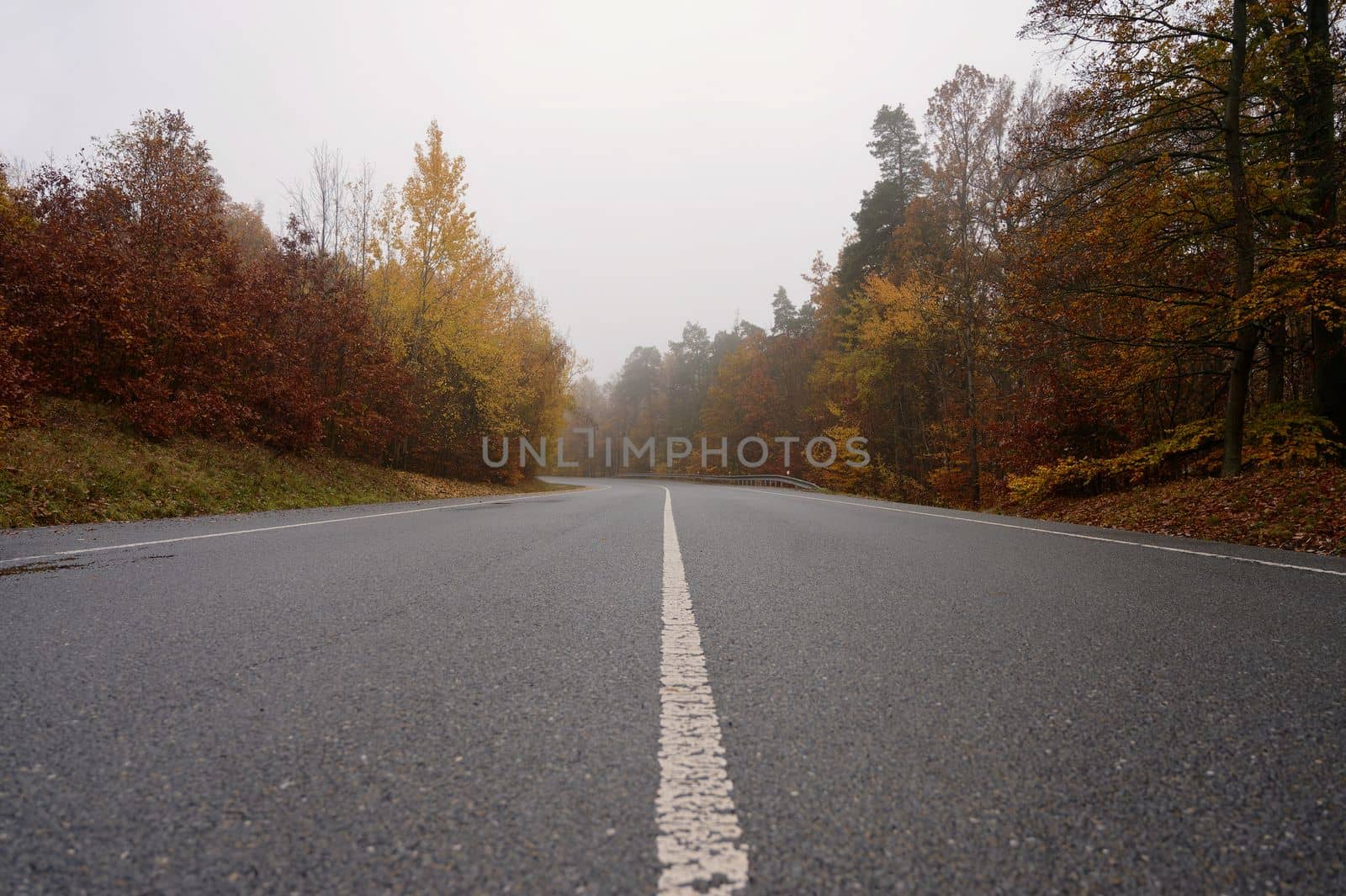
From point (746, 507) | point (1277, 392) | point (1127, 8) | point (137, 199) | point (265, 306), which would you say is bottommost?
point (746, 507)

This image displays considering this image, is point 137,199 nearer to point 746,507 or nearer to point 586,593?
point 746,507

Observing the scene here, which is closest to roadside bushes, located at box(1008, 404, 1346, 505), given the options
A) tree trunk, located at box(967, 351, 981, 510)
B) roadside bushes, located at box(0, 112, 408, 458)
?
tree trunk, located at box(967, 351, 981, 510)

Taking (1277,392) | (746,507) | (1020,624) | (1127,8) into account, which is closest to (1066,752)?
(1020,624)

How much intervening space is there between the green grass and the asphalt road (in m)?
6.89

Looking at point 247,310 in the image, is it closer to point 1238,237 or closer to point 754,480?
point 1238,237

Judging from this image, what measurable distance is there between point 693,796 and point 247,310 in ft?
55.7

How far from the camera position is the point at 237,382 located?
14.6m

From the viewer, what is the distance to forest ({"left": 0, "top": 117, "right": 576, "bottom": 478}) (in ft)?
38.0

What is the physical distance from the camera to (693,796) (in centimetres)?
134

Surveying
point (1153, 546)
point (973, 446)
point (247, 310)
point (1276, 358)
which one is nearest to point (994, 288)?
point (973, 446)

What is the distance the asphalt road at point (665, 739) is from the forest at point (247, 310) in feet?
35.3

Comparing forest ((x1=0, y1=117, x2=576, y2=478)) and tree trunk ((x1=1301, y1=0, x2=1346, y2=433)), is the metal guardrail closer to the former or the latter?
forest ((x1=0, y1=117, x2=576, y2=478))

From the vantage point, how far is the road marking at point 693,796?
1.08m

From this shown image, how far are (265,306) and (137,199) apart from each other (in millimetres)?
3094
